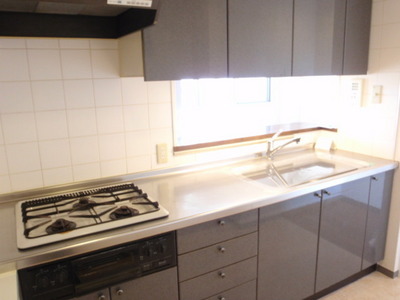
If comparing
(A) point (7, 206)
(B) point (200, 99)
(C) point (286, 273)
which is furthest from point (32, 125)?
(C) point (286, 273)

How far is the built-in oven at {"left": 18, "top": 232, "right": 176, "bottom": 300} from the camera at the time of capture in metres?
1.23

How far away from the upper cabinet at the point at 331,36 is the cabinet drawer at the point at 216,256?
0.99 m

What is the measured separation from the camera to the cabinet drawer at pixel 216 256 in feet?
5.03

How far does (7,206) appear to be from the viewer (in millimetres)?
1598

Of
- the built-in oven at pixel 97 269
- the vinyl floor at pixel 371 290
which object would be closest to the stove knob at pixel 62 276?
the built-in oven at pixel 97 269

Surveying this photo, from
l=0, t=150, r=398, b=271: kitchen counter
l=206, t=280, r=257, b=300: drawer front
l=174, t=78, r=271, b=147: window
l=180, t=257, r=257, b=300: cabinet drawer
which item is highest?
l=174, t=78, r=271, b=147: window

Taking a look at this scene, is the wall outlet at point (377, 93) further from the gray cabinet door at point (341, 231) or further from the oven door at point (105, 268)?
the oven door at point (105, 268)

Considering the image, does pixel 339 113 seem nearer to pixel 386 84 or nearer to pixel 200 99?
pixel 386 84

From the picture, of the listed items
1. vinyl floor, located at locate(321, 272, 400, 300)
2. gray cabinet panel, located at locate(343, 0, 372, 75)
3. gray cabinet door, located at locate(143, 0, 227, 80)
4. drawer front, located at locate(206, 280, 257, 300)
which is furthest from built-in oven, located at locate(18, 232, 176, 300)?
gray cabinet panel, located at locate(343, 0, 372, 75)

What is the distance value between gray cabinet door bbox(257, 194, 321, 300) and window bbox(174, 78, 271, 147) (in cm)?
68

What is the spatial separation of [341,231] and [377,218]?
0.36 metres

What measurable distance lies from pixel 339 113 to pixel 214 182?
3.97ft

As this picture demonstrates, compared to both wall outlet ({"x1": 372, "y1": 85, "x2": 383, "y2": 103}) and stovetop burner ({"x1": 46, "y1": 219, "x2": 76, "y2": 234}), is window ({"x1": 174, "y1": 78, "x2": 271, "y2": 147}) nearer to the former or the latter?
wall outlet ({"x1": 372, "y1": 85, "x2": 383, "y2": 103})

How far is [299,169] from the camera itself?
219cm
